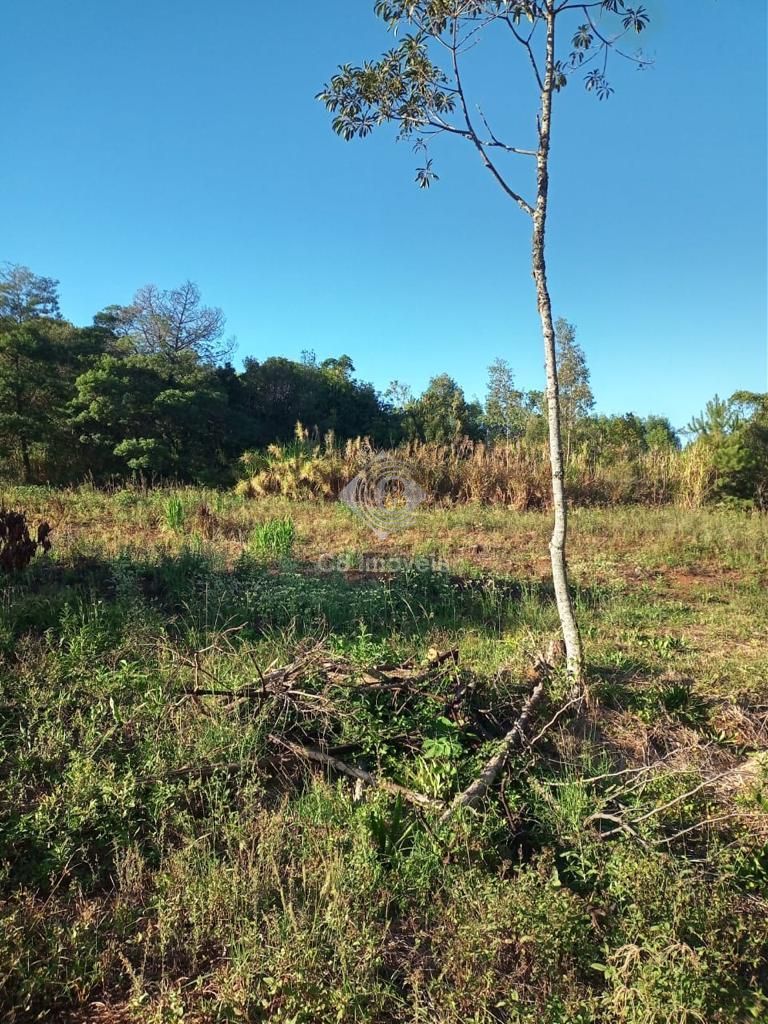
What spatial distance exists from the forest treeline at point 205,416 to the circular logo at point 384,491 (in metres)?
0.76

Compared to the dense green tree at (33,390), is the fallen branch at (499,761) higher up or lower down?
lower down

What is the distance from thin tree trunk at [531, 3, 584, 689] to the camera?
3.02 meters

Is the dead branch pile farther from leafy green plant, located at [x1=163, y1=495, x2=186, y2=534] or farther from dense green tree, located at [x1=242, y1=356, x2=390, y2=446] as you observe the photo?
dense green tree, located at [x1=242, y1=356, x2=390, y2=446]

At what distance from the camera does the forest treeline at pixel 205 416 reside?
11531 mm

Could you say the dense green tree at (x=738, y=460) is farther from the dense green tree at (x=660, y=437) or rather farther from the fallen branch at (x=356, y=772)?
the fallen branch at (x=356, y=772)

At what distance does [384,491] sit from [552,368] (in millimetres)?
7440

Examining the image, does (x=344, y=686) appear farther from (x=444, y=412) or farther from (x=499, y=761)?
(x=444, y=412)

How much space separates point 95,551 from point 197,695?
3915 millimetres

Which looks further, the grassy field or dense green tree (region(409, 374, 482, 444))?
dense green tree (region(409, 374, 482, 444))

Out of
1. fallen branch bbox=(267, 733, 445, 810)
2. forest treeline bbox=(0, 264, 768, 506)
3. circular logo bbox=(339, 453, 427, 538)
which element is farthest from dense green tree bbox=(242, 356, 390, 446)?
fallen branch bbox=(267, 733, 445, 810)

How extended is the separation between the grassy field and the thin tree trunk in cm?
27

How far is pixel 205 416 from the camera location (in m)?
15.4

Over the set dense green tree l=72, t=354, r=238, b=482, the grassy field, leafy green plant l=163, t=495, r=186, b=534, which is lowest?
the grassy field

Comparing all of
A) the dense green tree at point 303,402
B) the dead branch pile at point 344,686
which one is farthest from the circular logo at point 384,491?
the dense green tree at point 303,402
